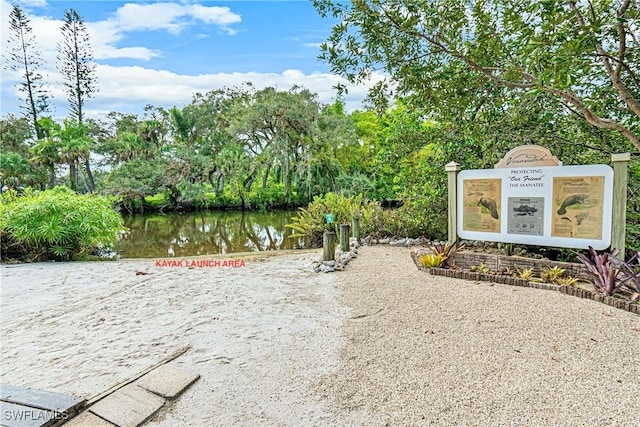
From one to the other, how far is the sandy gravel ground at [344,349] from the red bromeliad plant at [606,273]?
0.33 m

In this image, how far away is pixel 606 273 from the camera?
360 centimetres

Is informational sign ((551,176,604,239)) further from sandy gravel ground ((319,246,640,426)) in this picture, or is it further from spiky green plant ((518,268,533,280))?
sandy gravel ground ((319,246,640,426))

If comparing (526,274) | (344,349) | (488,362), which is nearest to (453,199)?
(526,274)

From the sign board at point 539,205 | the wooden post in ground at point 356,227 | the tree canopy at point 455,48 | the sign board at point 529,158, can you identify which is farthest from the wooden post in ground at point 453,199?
the wooden post in ground at point 356,227

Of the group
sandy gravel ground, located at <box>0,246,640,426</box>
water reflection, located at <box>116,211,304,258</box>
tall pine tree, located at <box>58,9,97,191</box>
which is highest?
tall pine tree, located at <box>58,9,97,191</box>

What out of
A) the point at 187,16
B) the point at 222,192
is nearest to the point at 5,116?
the point at 222,192

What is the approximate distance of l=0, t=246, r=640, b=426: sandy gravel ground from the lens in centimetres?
199

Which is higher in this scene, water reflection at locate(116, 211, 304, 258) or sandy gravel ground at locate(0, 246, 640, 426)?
sandy gravel ground at locate(0, 246, 640, 426)

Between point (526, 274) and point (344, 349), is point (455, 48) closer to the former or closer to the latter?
point (526, 274)

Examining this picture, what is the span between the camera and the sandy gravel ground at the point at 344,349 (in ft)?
6.54

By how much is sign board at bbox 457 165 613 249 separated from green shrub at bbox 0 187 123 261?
6881 millimetres
